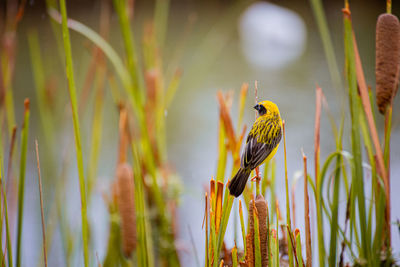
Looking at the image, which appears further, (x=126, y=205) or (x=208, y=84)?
(x=208, y=84)

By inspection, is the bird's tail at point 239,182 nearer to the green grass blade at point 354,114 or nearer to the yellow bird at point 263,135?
the yellow bird at point 263,135

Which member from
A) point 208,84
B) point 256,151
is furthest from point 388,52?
point 208,84

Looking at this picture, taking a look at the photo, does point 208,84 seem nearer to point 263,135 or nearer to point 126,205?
point 126,205

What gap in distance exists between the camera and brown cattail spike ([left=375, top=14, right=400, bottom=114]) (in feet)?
1.24

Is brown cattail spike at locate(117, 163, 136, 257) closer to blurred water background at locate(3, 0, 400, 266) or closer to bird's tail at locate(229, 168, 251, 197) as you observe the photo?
blurred water background at locate(3, 0, 400, 266)

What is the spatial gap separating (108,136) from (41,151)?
0.31 m

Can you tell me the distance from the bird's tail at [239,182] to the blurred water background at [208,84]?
92 mm

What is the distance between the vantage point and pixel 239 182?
33cm

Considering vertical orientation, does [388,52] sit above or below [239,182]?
above

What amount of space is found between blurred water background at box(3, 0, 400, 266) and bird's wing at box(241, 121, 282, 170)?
59 mm

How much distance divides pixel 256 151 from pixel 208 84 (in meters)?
1.23

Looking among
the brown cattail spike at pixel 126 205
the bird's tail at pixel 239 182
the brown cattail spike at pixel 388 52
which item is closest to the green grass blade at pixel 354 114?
the brown cattail spike at pixel 388 52

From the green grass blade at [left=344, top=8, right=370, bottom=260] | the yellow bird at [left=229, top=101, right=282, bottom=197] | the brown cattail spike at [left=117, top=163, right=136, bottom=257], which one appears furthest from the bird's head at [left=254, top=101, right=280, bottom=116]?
the brown cattail spike at [left=117, top=163, right=136, bottom=257]

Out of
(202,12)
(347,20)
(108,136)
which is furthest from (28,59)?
(347,20)
